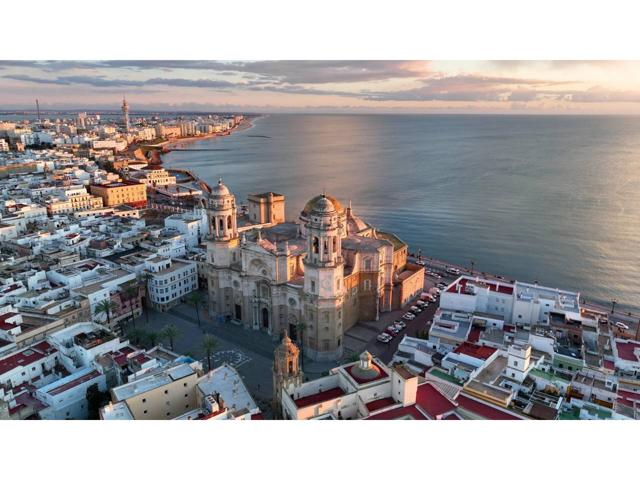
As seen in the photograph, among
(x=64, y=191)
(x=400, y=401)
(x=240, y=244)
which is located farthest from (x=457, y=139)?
(x=400, y=401)

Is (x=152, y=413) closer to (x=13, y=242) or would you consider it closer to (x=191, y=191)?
(x=13, y=242)

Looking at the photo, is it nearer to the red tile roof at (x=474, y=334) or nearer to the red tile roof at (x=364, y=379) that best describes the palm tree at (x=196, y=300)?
the red tile roof at (x=364, y=379)

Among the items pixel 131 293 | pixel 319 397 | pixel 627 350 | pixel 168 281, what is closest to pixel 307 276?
pixel 319 397

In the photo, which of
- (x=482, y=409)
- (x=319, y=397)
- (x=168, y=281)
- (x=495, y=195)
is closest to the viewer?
(x=482, y=409)

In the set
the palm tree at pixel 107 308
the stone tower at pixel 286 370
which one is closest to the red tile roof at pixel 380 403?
the stone tower at pixel 286 370

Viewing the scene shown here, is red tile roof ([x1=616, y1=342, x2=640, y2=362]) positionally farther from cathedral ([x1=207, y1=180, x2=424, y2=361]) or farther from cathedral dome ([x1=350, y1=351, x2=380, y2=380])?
cathedral dome ([x1=350, y1=351, x2=380, y2=380])

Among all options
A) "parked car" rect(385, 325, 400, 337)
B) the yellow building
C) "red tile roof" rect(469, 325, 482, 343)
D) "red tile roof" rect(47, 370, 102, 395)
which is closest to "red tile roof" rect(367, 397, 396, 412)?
"red tile roof" rect(469, 325, 482, 343)

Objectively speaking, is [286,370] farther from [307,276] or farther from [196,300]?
[196,300]
